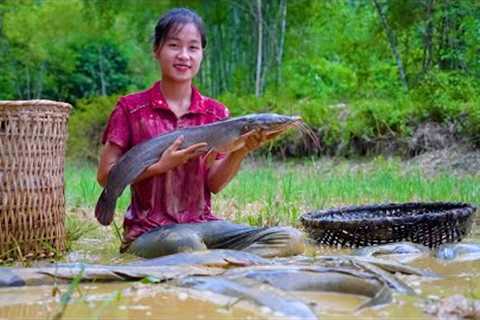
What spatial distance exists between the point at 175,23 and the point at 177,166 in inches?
26.1

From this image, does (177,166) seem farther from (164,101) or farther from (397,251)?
(397,251)

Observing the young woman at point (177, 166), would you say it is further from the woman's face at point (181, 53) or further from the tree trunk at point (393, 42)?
the tree trunk at point (393, 42)

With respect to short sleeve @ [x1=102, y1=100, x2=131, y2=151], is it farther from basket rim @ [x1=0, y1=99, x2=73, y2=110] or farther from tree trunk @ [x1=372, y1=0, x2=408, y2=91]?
tree trunk @ [x1=372, y1=0, x2=408, y2=91]

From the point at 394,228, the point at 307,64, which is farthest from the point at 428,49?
the point at 394,228

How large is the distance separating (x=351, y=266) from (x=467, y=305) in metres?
0.60

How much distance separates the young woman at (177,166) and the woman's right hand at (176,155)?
9cm

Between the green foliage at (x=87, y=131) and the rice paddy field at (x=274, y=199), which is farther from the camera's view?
the green foliage at (x=87, y=131)

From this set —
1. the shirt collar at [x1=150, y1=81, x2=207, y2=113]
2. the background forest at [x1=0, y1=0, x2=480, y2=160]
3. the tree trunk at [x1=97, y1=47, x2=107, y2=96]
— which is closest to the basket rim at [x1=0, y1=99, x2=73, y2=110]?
the shirt collar at [x1=150, y1=81, x2=207, y2=113]

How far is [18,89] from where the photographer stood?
23.2 m

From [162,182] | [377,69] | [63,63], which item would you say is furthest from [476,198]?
[63,63]

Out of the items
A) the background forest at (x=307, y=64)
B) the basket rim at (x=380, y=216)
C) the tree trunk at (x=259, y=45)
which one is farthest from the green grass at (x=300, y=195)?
the tree trunk at (x=259, y=45)

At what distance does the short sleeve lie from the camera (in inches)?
153

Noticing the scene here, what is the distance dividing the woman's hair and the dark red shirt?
0.24m

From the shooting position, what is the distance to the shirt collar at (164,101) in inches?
154
